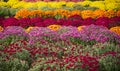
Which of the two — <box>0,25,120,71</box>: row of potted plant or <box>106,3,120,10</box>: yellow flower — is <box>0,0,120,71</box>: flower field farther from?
<box>106,3,120,10</box>: yellow flower

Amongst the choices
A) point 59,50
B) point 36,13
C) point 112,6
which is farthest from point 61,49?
point 112,6

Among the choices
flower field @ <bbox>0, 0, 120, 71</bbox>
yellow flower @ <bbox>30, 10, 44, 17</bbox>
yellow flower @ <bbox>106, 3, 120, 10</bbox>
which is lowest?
yellow flower @ <bbox>106, 3, 120, 10</bbox>

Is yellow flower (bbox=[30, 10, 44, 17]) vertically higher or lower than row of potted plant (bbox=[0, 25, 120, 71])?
lower

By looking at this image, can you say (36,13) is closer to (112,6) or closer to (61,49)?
(112,6)

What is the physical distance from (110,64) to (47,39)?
11.2 ft

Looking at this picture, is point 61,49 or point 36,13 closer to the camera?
point 61,49

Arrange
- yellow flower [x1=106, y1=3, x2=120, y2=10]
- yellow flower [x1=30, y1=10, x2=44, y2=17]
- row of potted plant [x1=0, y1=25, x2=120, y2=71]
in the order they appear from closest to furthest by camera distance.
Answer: row of potted plant [x1=0, y1=25, x2=120, y2=71] → yellow flower [x1=30, y1=10, x2=44, y2=17] → yellow flower [x1=106, y1=3, x2=120, y2=10]

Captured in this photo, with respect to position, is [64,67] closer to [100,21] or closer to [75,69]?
[75,69]

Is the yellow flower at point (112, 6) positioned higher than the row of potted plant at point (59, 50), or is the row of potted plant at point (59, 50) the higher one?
the row of potted plant at point (59, 50)

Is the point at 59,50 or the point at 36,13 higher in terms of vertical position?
the point at 59,50

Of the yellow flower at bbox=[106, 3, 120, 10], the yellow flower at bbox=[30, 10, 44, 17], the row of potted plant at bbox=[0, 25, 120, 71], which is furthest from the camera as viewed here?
the yellow flower at bbox=[106, 3, 120, 10]

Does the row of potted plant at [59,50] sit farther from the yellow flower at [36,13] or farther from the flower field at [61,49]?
the yellow flower at [36,13]

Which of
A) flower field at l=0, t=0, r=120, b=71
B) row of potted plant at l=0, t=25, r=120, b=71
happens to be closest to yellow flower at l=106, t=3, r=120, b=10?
flower field at l=0, t=0, r=120, b=71

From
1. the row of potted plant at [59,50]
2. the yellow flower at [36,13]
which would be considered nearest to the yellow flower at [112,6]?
the yellow flower at [36,13]
